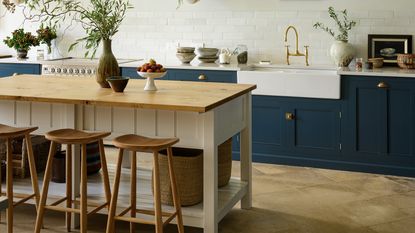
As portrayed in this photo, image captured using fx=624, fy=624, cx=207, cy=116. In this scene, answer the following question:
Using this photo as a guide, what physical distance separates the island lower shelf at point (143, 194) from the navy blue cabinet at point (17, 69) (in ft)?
8.97

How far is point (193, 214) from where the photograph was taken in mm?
4484

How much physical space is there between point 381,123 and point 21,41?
14.9ft

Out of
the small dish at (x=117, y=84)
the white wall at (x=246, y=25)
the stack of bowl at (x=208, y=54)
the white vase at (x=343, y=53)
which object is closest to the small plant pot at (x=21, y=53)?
the white wall at (x=246, y=25)

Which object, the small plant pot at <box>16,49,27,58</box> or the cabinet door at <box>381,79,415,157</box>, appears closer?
the cabinet door at <box>381,79,415,157</box>

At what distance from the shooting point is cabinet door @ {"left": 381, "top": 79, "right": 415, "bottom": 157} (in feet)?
20.4

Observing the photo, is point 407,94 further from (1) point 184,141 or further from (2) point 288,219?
(1) point 184,141

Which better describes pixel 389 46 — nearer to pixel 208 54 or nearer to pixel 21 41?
pixel 208 54

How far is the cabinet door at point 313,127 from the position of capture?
6531mm

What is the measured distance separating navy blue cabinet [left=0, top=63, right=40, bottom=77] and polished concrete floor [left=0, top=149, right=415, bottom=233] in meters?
2.85

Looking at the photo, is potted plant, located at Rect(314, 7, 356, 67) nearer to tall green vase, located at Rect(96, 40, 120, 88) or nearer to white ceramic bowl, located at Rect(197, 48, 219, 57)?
white ceramic bowl, located at Rect(197, 48, 219, 57)

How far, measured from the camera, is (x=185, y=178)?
4598mm

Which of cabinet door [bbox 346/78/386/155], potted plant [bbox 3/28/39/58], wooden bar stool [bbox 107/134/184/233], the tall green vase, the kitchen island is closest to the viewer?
wooden bar stool [bbox 107/134/184/233]

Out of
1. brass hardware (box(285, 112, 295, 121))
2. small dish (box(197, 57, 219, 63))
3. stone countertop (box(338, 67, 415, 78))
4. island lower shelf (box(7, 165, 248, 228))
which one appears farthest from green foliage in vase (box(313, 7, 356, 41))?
island lower shelf (box(7, 165, 248, 228))

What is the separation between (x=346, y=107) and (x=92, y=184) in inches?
110
